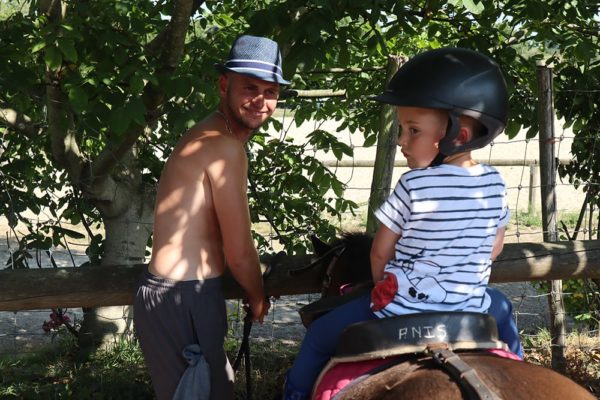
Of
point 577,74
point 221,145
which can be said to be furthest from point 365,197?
point 221,145

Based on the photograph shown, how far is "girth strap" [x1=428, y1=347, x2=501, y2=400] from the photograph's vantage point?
5.94 feet

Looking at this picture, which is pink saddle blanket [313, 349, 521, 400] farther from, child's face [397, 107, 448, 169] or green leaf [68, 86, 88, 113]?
green leaf [68, 86, 88, 113]

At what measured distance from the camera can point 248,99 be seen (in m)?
2.59

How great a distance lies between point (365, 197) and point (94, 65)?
34.2 feet

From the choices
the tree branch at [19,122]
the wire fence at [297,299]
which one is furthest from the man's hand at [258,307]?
the tree branch at [19,122]

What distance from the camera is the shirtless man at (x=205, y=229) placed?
2496 millimetres

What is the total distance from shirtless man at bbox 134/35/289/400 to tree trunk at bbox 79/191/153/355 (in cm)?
202

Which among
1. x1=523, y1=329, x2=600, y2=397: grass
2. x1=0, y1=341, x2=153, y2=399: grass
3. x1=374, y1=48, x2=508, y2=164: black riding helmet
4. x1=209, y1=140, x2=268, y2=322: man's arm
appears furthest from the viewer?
x1=523, y1=329, x2=600, y2=397: grass

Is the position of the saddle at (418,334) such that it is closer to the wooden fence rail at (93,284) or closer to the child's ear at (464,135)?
the child's ear at (464,135)

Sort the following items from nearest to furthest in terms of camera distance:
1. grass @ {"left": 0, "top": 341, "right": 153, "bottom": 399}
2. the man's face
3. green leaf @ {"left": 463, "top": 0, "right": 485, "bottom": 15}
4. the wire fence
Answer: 1. the man's face
2. green leaf @ {"left": 463, "top": 0, "right": 485, "bottom": 15}
3. grass @ {"left": 0, "top": 341, "right": 153, "bottom": 399}
4. the wire fence

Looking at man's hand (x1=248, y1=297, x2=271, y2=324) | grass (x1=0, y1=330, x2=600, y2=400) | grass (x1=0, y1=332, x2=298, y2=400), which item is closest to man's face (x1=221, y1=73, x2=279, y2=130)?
man's hand (x1=248, y1=297, x2=271, y2=324)

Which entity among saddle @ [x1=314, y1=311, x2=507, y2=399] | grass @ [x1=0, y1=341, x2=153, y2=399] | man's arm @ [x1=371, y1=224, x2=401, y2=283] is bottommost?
grass @ [x1=0, y1=341, x2=153, y2=399]

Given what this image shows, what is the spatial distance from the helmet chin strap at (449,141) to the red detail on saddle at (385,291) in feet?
1.18

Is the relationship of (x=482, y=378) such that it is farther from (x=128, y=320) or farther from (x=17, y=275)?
(x=128, y=320)
